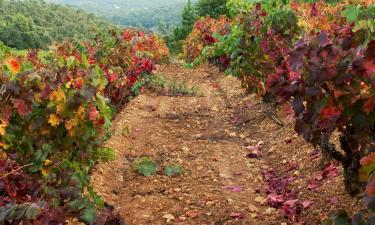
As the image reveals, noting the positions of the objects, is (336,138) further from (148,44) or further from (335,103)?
(148,44)

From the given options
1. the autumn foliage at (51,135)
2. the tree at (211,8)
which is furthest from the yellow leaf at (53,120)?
the tree at (211,8)

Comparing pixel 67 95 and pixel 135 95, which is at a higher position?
pixel 67 95

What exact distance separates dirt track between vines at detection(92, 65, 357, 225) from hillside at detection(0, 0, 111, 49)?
42.1 meters

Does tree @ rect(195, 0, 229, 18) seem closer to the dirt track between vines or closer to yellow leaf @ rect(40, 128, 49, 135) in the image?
the dirt track between vines

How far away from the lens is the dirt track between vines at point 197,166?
16.1 feet

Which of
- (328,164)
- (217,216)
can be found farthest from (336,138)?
(217,216)

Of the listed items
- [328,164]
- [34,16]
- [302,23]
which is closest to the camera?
[328,164]

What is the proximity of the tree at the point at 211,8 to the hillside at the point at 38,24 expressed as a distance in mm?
16942

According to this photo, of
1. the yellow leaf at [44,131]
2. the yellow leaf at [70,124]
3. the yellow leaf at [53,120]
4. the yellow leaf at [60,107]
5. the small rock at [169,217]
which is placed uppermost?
the yellow leaf at [60,107]

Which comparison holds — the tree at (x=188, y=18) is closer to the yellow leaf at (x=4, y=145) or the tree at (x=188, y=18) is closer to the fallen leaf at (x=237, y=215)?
the fallen leaf at (x=237, y=215)

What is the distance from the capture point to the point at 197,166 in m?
6.41

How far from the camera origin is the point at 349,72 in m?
3.08

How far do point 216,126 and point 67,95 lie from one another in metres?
5.03

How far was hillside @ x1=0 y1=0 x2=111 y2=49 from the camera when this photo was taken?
5978 centimetres
